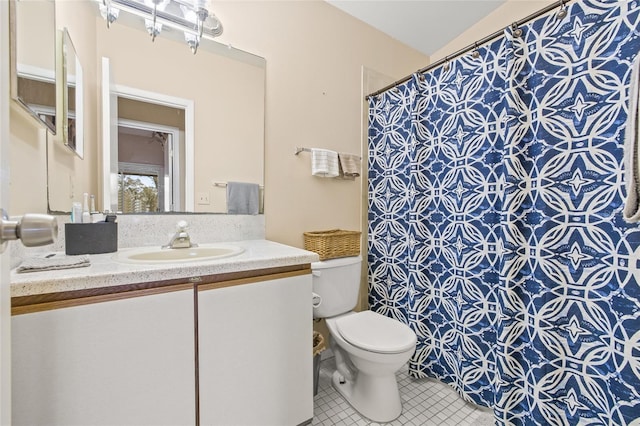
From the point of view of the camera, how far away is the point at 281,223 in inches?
69.2

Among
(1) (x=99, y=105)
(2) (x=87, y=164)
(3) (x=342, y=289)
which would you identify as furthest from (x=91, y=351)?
(3) (x=342, y=289)

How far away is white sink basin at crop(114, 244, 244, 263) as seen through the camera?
113 centimetres

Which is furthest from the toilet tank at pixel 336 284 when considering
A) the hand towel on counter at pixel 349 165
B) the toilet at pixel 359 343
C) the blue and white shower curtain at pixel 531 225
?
the hand towel on counter at pixel 349 165

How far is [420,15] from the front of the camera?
6.73ft

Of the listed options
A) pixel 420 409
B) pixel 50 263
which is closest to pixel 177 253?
pixel 50 263

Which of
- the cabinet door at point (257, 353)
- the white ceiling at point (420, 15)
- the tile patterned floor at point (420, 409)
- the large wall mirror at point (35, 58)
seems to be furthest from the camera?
the white ceiling at point (420, 15)

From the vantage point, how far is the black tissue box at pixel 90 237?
3.40ft

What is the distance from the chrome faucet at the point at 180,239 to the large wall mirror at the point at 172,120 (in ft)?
0.53

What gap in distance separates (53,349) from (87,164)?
836mm

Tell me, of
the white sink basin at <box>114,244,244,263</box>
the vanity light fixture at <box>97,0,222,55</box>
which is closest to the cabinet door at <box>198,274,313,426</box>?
the white sink basin at <box>114,244,244,263</box>

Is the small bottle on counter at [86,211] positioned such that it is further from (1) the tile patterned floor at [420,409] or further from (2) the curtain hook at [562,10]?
(2) the curtain hook at [562,10]

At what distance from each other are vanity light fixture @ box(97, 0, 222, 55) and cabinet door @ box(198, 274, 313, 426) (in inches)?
52.1

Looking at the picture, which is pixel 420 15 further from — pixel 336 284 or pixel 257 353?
pixel 257 353

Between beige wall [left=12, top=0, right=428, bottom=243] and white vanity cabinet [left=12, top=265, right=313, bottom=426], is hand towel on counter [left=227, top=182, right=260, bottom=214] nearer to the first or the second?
beige wall [left=12, top=0, right=428, bottom=243]
